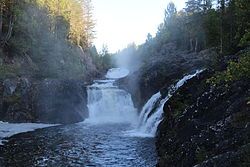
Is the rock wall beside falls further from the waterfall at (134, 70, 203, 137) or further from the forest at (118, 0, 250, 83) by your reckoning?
the forest at (118, 0, 250, 83)

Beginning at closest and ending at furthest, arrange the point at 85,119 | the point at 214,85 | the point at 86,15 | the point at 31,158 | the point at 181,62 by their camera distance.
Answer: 1. the point at 214,85
2. the point at 31,158
3. the point at 85,119
4. the point at 181,62
5. the point at 86,15

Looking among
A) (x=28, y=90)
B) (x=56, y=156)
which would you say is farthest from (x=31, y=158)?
(x=28, y=90)

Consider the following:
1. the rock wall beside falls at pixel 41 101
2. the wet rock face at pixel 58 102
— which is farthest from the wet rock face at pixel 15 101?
the wet rock face at pixel 58 102

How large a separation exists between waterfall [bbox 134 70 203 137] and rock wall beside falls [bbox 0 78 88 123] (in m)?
9.08

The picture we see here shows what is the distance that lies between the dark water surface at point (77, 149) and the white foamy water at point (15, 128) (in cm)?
105

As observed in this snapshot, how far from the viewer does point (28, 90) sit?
40.1 metres

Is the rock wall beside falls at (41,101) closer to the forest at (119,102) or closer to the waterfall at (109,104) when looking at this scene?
the forest at (119,102)

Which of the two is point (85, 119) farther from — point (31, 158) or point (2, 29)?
point (31, 158)

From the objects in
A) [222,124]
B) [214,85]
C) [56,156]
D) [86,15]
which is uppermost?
[86,15]

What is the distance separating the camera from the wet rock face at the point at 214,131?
37.0 ft

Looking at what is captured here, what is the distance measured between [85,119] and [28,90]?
7549 mm

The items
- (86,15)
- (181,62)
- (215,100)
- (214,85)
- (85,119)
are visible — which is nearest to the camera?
(215,100)

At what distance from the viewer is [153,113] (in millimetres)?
34125

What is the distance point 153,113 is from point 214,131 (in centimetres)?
1973
